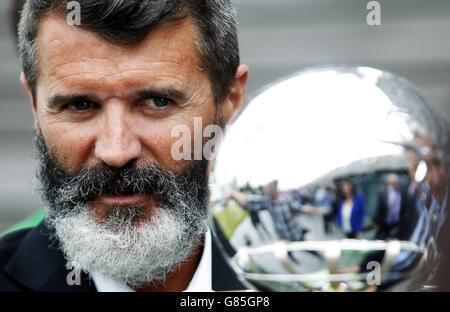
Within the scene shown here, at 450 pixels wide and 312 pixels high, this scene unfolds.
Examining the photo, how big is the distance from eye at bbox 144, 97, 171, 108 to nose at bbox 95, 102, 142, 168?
0.07 metres

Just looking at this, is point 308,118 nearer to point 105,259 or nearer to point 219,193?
point 219,193

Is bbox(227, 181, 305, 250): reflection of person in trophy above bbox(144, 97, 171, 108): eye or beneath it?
beneath

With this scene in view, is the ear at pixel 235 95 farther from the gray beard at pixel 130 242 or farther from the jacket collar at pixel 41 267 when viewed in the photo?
the jacket collar at pixel 41 267

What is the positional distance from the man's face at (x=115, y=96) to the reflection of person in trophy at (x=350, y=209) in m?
0.57

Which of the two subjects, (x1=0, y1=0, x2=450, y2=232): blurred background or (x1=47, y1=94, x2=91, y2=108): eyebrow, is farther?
(x1=0, y1=0, x2=450, y2=232): blurred background

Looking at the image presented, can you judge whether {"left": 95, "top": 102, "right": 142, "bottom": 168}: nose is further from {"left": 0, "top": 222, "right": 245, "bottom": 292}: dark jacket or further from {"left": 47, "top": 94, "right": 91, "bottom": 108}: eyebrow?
{"left": 0, "top": 222, "right": 245, "bottom": 292}: dark jacket

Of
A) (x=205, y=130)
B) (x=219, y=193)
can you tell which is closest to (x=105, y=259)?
(x=205, y=130)

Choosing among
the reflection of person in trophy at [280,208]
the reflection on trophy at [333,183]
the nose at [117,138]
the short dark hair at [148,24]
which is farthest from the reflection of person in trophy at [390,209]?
the short dark hair at [148,24]

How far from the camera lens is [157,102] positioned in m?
1.51

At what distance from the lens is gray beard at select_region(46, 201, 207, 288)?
149 centimetres

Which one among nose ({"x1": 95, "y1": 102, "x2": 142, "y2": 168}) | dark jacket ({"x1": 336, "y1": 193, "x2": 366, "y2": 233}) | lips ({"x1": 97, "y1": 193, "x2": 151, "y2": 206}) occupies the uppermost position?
nose ({"x1": 95, "y1": 102, "x2": 142, "y2": 168})

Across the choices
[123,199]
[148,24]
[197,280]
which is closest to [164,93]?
[148,24]

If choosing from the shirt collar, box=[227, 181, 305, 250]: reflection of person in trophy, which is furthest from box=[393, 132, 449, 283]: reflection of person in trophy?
the shirt collar

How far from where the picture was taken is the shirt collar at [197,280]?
165cm
